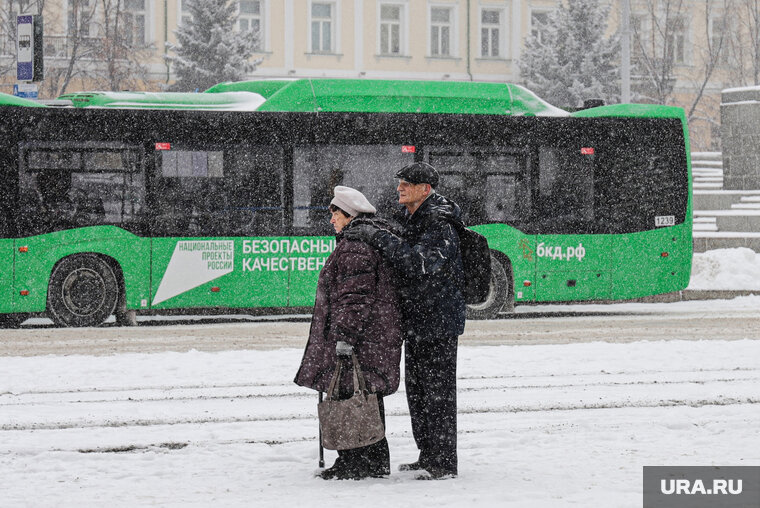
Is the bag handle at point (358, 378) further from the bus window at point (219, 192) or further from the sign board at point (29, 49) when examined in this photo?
the sign board at point (29, 49)

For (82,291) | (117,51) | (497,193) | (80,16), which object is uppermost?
(80,16)

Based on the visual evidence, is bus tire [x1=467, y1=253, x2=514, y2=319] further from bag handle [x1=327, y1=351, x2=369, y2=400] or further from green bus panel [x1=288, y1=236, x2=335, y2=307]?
bag handle [x1=327, y1=351, x2=369, y2=400]

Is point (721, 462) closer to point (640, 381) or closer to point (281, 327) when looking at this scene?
point (640, 381)

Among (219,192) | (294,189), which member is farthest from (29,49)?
Answer: (294,189)

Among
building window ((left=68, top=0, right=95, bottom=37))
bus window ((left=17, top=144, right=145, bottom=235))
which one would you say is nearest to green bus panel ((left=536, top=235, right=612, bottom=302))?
bus window ((left=17, top=144, right=145, bottom=235))

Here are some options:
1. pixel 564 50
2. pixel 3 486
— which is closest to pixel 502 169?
pixel 3 486

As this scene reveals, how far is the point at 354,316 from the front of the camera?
6602 mm

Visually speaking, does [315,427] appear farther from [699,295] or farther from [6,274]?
[699,295]

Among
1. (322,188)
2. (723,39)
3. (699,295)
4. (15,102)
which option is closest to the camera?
(15,102)

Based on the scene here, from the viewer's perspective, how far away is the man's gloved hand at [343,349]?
21.7 feet

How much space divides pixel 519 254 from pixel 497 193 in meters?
0.89

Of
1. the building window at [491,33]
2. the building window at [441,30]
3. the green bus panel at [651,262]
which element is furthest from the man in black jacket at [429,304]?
the building window at [491,33]

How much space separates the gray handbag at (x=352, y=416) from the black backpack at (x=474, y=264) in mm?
762

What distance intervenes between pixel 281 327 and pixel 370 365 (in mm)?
9425
